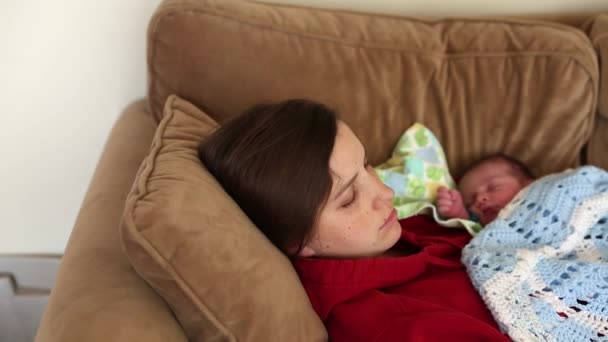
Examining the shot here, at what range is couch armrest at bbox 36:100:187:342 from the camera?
82 centimetres

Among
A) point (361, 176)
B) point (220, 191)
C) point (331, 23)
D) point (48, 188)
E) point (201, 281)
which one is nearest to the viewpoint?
point (201, 281)

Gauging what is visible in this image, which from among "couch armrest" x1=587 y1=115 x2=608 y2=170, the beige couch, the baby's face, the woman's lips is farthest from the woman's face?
"couch armrest" x1=587 y1=115 x2=608 y2=170

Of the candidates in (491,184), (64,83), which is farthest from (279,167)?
(64,83)

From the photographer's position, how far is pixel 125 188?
116 cm

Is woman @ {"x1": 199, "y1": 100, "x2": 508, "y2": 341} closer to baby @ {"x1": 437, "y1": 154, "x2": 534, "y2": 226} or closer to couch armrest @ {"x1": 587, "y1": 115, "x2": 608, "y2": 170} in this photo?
baby @ {"x1": 437, "y1": 154, "x2": 534, "y2": 226}

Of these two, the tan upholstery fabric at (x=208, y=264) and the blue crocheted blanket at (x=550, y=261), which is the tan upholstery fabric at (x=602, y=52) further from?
the tan upholstery fabric at (x=208, y=264)

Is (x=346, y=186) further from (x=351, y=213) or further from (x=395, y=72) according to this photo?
Answer: (x=395, y=72)

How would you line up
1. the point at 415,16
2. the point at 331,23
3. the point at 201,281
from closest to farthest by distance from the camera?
the point at 201,281 < the point at 331,23 < the point at 415,16

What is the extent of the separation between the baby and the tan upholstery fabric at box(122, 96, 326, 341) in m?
0.58

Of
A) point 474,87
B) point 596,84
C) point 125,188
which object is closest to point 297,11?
point 474,87

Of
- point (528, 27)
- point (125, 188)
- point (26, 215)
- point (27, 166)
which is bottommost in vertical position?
point (26, 215)

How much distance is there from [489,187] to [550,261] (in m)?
0.36

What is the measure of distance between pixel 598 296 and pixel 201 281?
0.67 metres

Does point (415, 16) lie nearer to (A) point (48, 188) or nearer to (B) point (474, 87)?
(B) point (474, 87)
